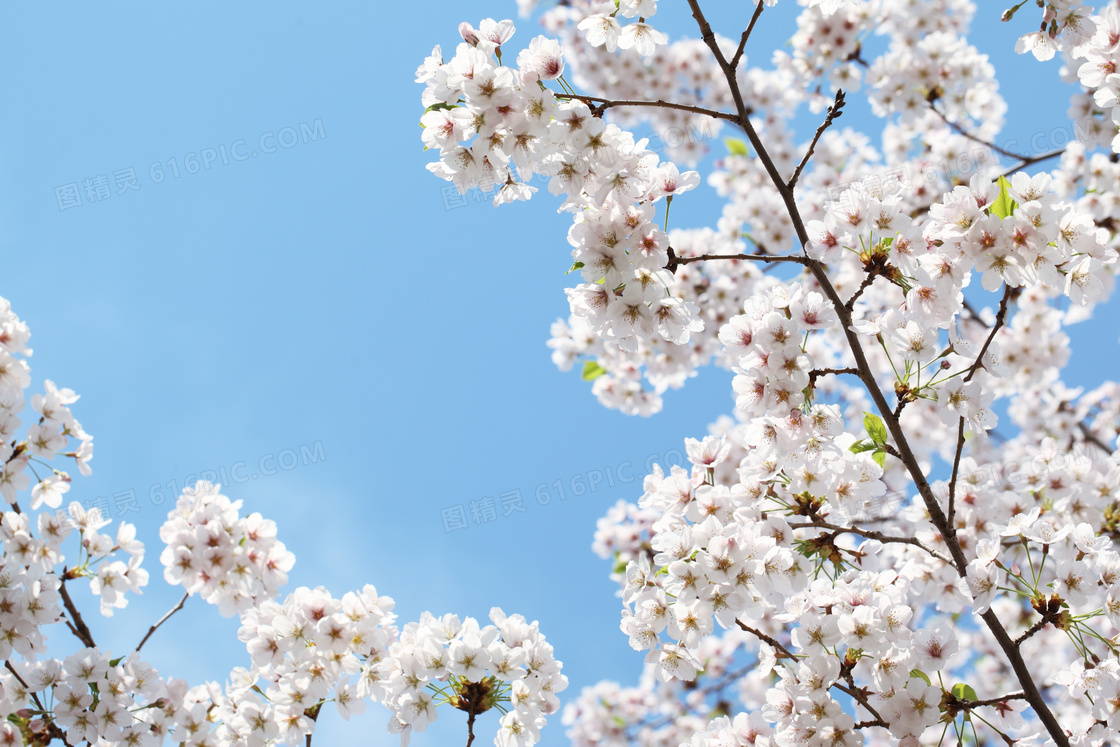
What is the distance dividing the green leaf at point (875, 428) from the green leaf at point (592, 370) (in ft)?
14.1

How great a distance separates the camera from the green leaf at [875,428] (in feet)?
9.76

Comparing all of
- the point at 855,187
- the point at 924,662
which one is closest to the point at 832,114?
the point at 855,187

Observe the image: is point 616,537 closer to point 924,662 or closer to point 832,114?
point 924,662

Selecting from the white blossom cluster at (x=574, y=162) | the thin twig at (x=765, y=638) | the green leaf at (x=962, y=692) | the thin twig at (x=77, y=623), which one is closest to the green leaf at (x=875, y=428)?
the white blossom cluster at (x=574, y=162)

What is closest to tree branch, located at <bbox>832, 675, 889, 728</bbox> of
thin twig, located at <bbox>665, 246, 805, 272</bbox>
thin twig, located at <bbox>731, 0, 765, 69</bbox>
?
thin twig, located at <bbox>665, 246, 805, 272</bbox>

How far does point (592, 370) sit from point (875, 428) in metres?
4.37

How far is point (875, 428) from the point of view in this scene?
117 inches

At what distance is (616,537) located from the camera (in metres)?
7.75

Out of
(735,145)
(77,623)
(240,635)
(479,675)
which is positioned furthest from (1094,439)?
(77,623)

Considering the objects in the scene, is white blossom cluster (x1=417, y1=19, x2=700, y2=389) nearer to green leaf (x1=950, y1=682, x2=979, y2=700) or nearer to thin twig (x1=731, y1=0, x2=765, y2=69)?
thin twig (x1=731, y1=0, x2=765, y2=69)

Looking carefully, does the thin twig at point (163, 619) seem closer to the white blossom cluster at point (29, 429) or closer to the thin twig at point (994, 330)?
the white blossom cluster at point (29, 429)

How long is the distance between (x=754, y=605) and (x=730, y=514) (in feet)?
1.30

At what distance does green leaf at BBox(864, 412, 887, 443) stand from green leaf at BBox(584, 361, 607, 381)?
430cm

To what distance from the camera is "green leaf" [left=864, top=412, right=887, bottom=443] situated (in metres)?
2.97
